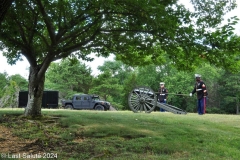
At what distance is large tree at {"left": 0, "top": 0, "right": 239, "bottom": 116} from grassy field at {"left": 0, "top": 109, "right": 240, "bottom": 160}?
1945 millimetres

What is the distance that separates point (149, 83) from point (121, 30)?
38.5 m

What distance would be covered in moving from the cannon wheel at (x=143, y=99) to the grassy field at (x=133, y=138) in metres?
3.02

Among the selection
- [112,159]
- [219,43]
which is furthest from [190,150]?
[219,43]

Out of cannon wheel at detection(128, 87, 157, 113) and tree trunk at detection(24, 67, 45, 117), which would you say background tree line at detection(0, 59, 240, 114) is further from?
tree trunk at detection(24, 67, 45, 117)

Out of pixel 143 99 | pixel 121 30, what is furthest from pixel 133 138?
pixel 143 99

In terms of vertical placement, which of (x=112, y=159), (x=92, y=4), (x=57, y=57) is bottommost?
(x=112, y=159)

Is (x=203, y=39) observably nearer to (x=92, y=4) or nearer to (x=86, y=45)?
(x=92, y=4)

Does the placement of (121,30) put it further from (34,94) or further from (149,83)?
(149,83)

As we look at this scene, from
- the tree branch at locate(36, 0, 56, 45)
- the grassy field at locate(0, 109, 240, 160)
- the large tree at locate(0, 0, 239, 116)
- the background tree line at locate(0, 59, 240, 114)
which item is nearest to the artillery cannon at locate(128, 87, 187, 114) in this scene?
the large tree at locate(0, 0, 239, 116)

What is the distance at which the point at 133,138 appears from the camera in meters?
6.97

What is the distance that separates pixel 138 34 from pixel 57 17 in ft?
8.83

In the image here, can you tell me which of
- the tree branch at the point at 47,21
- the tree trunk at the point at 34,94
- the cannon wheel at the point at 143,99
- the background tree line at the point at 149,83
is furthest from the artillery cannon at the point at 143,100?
the background tree line at the point at 149,83

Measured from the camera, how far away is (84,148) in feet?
19.6

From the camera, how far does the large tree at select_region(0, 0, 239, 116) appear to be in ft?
23.9
